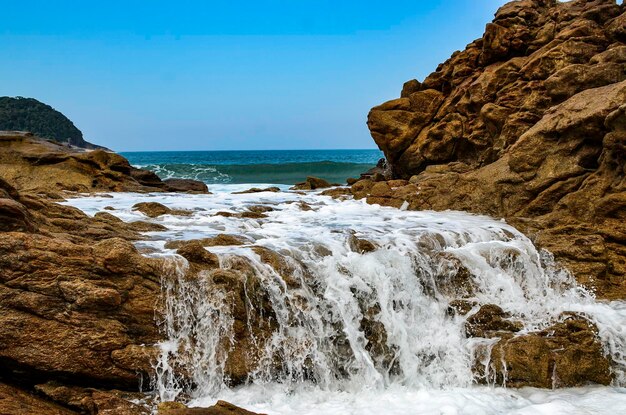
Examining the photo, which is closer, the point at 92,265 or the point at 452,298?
the point at 92,265

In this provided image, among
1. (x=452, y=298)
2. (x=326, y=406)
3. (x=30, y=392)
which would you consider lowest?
(x=326, y=406)

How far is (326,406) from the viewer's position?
5840 mm

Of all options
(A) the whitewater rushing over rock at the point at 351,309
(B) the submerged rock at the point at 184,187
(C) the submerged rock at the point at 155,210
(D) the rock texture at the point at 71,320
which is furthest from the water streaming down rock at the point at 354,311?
(B) the submerged rock at the point at 184,187

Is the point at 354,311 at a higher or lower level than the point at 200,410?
higher

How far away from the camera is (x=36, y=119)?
6203 centimetres

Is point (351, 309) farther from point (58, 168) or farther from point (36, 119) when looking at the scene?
point (36, 119)

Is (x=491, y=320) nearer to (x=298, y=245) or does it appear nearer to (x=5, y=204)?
(x=298, y=245)

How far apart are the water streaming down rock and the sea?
0.02 m

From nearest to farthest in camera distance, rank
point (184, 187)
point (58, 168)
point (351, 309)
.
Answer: point (351, 309) < point (58, 168) < point (184, 187)

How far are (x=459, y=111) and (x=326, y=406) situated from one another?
13922mm

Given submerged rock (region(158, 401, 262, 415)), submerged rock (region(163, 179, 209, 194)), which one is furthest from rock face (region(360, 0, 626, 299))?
submerged rock (region(163, 179, 209, 194))

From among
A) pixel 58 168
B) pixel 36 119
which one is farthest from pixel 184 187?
pixel 36 119

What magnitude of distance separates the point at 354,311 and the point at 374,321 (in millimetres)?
334

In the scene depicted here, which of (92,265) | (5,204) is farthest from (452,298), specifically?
(5,204)
